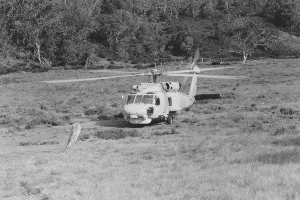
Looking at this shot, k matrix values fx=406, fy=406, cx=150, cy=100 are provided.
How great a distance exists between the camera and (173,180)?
10.2 m

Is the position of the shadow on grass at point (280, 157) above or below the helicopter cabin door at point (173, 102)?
above

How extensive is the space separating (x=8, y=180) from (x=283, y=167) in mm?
7242

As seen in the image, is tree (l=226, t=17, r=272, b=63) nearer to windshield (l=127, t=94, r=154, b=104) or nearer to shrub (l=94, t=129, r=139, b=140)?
windshield (l=127, t=94, r=154, b=104)

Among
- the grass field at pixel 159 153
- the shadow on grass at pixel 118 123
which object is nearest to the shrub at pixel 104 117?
the grass field at pixel 159 153

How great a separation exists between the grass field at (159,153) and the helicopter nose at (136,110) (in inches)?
36.0

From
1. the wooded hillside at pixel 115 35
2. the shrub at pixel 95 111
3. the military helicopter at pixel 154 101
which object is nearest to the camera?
the military helicopter at pixel 154 101

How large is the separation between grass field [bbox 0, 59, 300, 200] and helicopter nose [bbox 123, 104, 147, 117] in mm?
914

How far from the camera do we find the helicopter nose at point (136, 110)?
2183cm

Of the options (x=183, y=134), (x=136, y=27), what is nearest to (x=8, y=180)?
(x=183, y=134)

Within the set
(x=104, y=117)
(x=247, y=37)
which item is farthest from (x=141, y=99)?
(x=247, y=37)

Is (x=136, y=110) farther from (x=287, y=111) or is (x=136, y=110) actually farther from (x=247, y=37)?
(x=247, y=37)

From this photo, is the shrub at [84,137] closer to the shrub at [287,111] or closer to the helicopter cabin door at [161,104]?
the helicopter cabin door at [161,104]

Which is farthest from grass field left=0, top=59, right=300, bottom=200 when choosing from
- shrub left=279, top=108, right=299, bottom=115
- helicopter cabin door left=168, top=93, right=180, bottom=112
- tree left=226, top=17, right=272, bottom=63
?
tree left=226, top=17, right=272, bottom=63

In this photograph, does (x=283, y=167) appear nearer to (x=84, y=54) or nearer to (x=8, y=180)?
(x=8, y=180)
